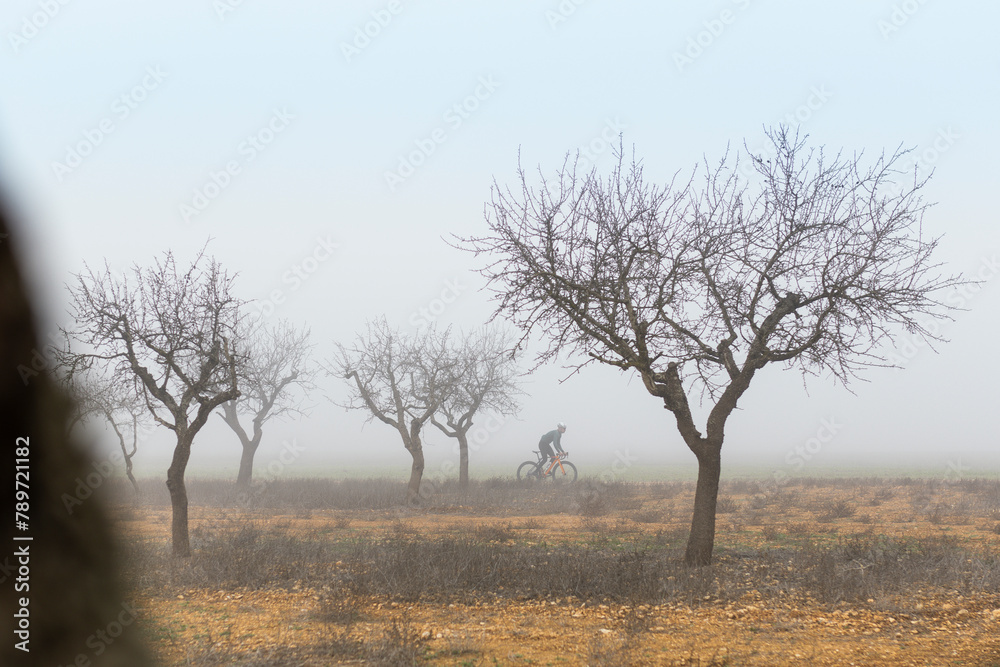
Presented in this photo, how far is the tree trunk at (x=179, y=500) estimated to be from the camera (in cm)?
1212

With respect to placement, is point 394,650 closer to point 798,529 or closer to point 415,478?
point 798,529

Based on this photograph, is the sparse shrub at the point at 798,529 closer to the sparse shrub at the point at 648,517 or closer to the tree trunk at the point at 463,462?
the sparse shrub at the point at 648,517

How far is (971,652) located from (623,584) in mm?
3987

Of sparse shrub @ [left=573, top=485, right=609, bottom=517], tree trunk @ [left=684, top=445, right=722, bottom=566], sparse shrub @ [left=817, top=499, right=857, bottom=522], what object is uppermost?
tree trunk @ [left=684, top=445, right=722, bottom=566]

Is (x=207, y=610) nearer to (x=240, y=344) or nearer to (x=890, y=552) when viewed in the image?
(x=890, y=552)

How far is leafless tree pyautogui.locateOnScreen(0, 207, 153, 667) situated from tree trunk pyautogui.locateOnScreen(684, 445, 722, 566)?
313 inches

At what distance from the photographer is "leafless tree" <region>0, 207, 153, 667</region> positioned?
24.3 ft

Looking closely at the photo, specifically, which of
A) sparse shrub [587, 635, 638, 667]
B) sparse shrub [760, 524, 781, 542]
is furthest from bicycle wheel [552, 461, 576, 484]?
sparse shrub [587, 635, 638, 667]

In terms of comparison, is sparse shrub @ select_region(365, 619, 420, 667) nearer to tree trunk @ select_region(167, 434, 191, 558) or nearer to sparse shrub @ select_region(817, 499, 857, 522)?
tree trunk @ select_region(167, 434, 191, 558)

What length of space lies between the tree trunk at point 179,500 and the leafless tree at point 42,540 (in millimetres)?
1041

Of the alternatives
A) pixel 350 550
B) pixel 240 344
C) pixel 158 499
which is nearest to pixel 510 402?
pixel 240 344

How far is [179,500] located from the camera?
12.5 meters

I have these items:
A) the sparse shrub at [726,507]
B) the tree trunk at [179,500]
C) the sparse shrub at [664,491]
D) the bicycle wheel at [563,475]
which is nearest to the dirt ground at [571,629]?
the tree trunk at [179,500]

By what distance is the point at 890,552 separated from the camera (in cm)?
1109
